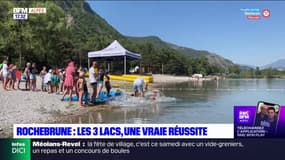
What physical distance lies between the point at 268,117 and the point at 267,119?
39 millimetres

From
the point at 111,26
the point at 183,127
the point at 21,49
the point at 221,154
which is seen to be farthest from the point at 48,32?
the point at 221,154

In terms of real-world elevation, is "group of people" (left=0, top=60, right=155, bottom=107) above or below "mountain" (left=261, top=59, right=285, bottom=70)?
below

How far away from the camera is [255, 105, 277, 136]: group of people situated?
11.4 ft

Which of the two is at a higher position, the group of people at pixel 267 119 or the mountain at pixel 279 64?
the mountain at pixel 279 64

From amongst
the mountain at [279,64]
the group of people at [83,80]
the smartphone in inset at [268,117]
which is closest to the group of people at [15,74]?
the group of people at [83,80]

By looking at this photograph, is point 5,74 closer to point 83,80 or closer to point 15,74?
point 15,74

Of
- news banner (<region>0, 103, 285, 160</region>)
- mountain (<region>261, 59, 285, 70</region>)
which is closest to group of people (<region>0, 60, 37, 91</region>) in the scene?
news banner (<region>0, 103, 285, 160</region>)

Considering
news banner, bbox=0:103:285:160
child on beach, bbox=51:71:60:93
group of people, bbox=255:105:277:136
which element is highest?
child on beach, bbox=51:71:60:93

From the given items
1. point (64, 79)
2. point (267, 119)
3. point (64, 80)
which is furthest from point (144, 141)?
point (64, 79)

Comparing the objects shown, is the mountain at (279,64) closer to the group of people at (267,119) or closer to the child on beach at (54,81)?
the group of people at (267,119)

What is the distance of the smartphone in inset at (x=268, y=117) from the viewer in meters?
3.48

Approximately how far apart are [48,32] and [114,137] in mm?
3928

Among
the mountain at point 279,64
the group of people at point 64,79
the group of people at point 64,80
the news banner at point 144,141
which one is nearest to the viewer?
the news banner at point 144,141

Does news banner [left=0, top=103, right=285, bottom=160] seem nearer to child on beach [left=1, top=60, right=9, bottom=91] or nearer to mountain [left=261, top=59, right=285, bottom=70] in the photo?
mountain [left=261, top=59, right=285, bottom=70]
